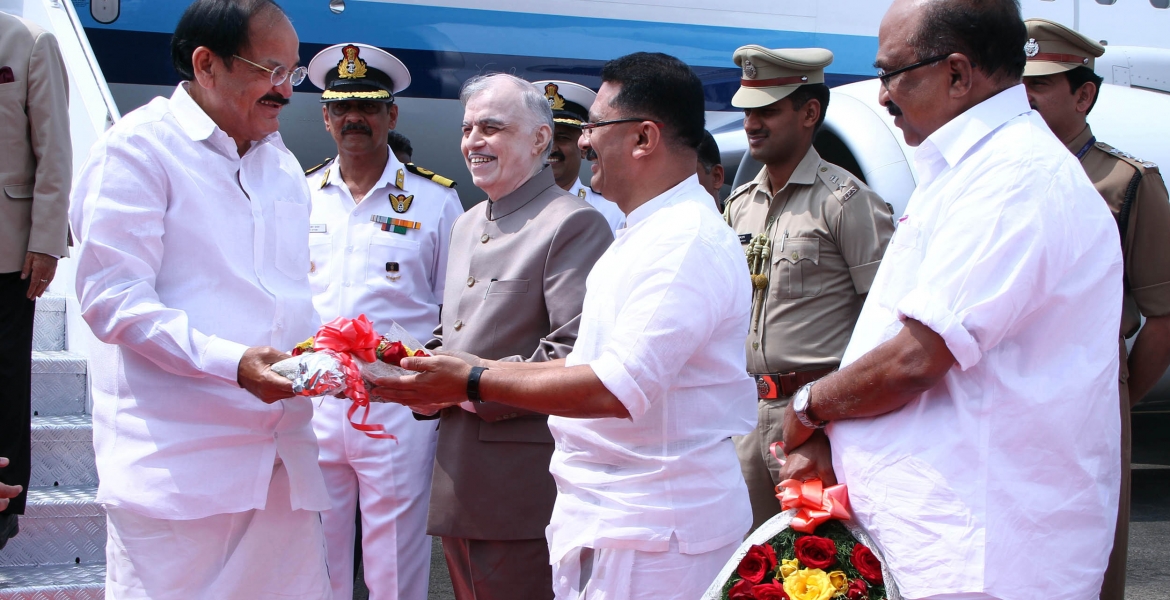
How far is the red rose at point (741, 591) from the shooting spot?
1739mm

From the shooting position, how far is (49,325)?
4586 mm

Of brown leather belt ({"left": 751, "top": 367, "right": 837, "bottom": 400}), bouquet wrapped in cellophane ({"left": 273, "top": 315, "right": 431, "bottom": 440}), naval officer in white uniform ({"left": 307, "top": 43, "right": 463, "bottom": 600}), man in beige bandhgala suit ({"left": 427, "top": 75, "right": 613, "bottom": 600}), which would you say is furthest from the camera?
naval officer in white uniform ({"left": 307, "top": 43, "right": 463, "bottom": 600})

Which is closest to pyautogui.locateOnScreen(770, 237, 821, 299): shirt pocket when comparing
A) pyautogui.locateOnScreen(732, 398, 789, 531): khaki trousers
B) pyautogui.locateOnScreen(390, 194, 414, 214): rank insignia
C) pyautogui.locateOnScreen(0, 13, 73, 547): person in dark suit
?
pyautogui.locateOnScreen(732, 398, 789, 531): khaki trousers

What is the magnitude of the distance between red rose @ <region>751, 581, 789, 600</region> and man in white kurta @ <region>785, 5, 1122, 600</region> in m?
0.19

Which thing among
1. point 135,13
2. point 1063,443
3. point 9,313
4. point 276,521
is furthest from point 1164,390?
point 135,13

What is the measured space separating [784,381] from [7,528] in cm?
256

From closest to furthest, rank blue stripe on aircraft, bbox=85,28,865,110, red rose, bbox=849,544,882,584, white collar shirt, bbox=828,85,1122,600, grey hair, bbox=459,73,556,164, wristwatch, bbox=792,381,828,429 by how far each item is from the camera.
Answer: white collar shirt, bbox=828,85,1122,600, red rose, bbox=849,544,882,584, wristwatch, bbox=792,381,828,429, grey hair, bbox=459,73,556,164, blue stripe on aircraft, bbox=85,28,865,110

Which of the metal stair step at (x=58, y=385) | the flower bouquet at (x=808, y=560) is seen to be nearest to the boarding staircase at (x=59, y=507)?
the metal stair step at (x=58, y=385)

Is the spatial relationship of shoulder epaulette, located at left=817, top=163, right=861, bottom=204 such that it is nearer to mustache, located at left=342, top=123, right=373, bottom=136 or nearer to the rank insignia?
the rank insignia

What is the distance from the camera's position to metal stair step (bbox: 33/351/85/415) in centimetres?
411

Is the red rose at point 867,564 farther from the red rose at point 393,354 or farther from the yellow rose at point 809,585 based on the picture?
the red rose at point 393,354

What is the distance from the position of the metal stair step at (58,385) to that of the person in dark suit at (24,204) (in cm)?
70

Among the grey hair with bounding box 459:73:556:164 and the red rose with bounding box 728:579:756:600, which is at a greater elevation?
the grey hair with bounding box 459:73:556:164

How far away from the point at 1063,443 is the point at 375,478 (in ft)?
7.47
